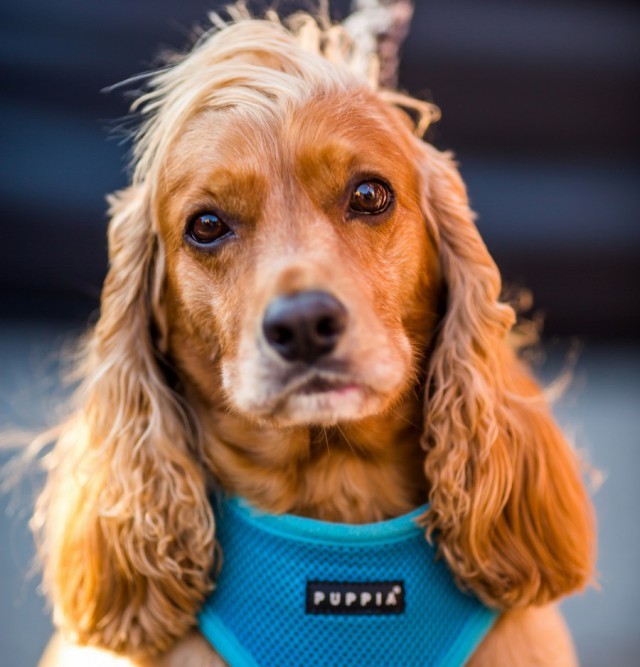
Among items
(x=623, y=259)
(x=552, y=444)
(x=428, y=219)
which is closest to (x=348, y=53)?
(x=428, y=219)

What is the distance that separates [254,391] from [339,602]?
1.85 feet

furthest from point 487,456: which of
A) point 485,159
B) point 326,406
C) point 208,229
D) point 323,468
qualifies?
point 485,159

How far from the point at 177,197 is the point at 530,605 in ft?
4.48

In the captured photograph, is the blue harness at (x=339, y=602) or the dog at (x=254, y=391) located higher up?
the dog at (x=254, y=391)

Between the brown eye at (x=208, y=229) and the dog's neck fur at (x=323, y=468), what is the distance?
1.49ft

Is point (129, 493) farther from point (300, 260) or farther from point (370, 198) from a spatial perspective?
point (370, 198)

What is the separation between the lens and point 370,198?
6.84ft

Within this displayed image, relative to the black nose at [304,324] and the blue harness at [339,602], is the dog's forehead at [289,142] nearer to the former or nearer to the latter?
the black nose at [304,324]

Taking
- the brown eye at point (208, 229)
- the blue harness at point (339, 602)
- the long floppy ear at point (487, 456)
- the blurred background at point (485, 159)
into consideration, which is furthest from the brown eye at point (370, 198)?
the blurred background at point (485, 159)

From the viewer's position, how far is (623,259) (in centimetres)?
531

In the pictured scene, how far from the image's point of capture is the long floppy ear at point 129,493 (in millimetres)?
2107

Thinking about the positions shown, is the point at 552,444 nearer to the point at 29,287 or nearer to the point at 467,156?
the point at 467,156

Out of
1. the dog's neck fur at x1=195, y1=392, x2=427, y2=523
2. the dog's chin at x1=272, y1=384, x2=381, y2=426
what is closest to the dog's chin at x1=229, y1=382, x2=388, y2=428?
the dog's chin at x1=272, y1=384, x2=381, y2=426

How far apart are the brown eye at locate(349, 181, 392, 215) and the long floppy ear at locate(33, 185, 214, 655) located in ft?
1.88
